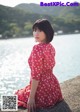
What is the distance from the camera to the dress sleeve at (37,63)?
3.21 metres

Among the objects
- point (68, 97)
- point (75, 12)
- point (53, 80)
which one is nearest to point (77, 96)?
point (68, 97)

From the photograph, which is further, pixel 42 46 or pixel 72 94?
pixel 72 94

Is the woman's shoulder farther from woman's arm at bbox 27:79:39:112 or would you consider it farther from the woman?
woman's arm at bbox 27:79:39:112

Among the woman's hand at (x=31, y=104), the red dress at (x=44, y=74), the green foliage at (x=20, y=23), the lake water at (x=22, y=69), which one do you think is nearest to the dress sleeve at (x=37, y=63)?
the red dress at (x=44, y=74)

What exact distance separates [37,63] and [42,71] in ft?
0.57

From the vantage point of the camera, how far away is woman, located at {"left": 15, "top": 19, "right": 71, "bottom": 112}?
10.6 feet

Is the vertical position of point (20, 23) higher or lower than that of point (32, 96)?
lower

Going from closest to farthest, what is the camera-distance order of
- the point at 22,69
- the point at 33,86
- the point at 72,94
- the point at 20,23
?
the point at 33,86
the point at 72,94
the point at 22,69
the point at 20,23

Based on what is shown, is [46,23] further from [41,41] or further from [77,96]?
[77,96]

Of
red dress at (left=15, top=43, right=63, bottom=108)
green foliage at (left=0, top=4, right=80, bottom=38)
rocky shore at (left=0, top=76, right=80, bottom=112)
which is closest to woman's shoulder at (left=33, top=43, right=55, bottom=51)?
red dress at (left=15, top=43, right=63, bottom=108)

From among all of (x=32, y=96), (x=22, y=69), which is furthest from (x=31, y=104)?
(x=22, y=69)

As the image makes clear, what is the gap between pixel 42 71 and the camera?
3354mm

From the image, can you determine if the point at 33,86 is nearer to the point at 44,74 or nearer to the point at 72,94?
the point at 44,74

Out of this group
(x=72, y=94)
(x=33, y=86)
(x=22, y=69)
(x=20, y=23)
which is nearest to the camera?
(x=33, y=86)
